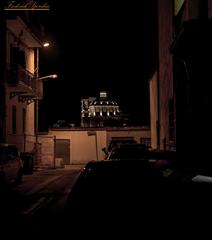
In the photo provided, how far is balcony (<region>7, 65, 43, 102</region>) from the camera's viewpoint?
28984mm

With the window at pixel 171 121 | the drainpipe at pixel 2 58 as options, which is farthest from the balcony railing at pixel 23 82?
the window at pixel 171 121

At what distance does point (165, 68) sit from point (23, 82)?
10936 mm

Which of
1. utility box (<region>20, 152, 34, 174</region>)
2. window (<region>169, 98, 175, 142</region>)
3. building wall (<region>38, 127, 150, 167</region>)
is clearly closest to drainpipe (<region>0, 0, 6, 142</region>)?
utility box (<region>20, 152, 34, 174</region>)

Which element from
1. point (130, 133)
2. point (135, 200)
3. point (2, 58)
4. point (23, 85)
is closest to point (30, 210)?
point (135, 200)

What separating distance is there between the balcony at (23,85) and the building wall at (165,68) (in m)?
8.91

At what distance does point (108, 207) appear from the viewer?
4609mm

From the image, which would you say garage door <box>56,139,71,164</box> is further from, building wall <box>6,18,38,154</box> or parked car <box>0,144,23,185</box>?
parked car <box>0,144,23,185</box>

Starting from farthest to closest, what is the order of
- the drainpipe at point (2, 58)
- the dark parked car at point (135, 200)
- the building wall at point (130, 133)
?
the building wall at point (130, 133), the drainpipe at point (2, 58), the dark parked car at point (135, 200)

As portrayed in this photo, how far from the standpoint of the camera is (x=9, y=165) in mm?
16922

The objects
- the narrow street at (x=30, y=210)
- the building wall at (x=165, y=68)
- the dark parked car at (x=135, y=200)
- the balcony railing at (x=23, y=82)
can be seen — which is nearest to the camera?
the dark parked car at (x=135, y=200)

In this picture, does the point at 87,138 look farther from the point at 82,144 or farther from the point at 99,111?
the point at 99,111

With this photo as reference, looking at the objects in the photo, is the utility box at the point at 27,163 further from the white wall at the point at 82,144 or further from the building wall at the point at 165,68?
the white wall at the point at 82,144

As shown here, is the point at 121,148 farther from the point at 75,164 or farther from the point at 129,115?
the point at 129,115

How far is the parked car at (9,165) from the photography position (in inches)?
626
